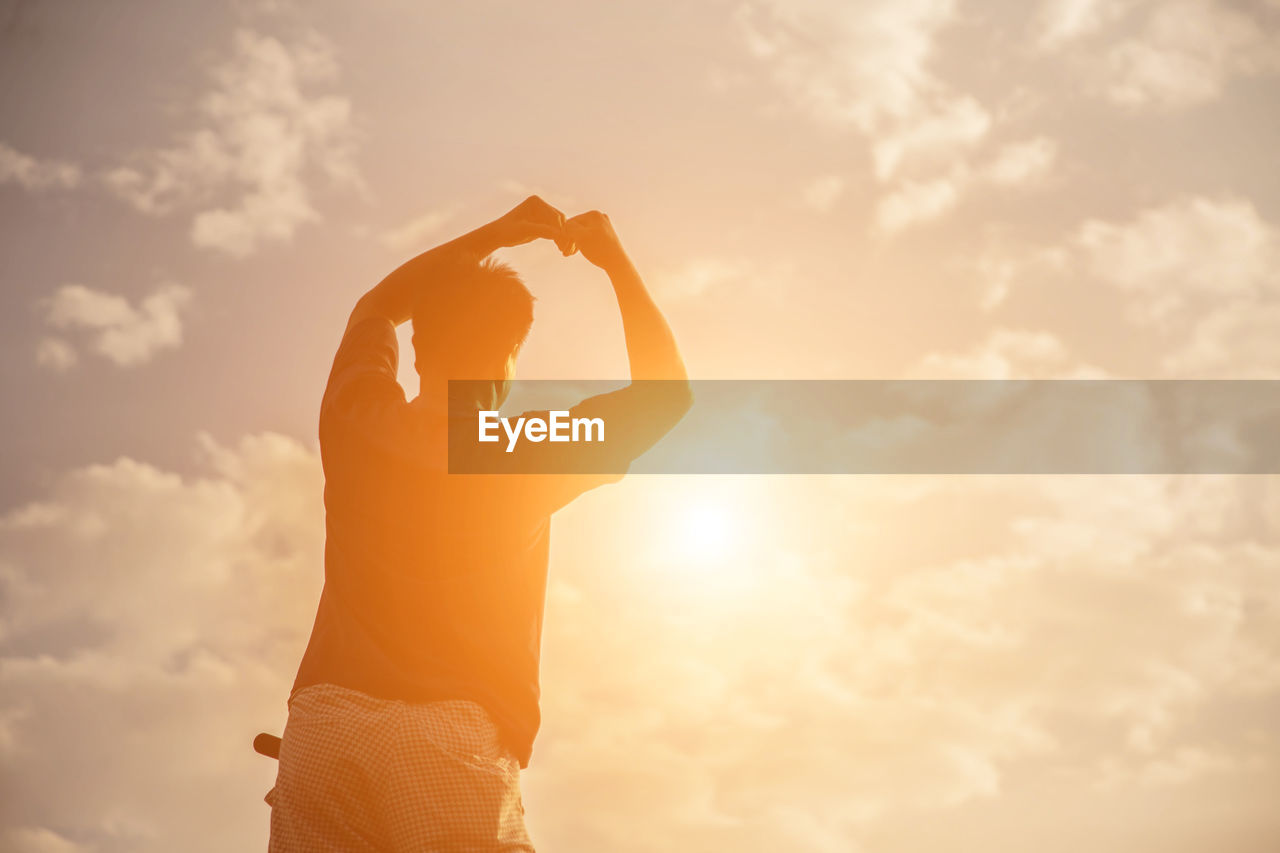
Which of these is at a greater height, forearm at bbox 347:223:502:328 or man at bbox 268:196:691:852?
forearm at bbox 347:223:502:328

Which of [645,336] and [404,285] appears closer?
[645,336]

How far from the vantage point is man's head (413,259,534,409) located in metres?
3.52

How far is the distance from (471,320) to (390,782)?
1.50 metres

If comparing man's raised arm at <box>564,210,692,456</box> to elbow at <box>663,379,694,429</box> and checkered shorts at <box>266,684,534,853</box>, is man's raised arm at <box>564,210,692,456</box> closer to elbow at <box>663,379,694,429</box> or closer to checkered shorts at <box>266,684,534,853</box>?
elbow at <box>663,379,694,429</box>

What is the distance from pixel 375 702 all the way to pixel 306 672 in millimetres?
291

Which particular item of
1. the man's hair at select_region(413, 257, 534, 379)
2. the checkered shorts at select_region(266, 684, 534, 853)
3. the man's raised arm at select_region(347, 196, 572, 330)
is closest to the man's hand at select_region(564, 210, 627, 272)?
the man's raised arm at select_region(347, 196, 572, 330)

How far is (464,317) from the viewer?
11.7 feet

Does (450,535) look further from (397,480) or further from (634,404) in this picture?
(634,404)

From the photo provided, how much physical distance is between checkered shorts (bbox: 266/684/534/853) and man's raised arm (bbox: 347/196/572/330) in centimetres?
138

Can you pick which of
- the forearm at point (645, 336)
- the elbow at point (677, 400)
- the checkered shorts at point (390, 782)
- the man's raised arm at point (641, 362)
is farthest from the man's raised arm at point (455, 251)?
the checkered shorts at point (390, 782)

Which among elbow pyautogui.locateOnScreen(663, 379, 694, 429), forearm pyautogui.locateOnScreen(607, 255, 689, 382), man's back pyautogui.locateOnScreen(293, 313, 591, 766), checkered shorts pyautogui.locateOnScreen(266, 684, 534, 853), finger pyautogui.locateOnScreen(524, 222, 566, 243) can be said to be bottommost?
checkered shorts pyautogui.locateOnScreen(266, 684, 534, 853)

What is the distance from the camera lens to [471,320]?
11.6ft

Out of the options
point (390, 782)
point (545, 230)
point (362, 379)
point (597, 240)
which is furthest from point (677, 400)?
point (390, 782)

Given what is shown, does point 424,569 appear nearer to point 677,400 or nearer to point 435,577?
Result: point 435,577
